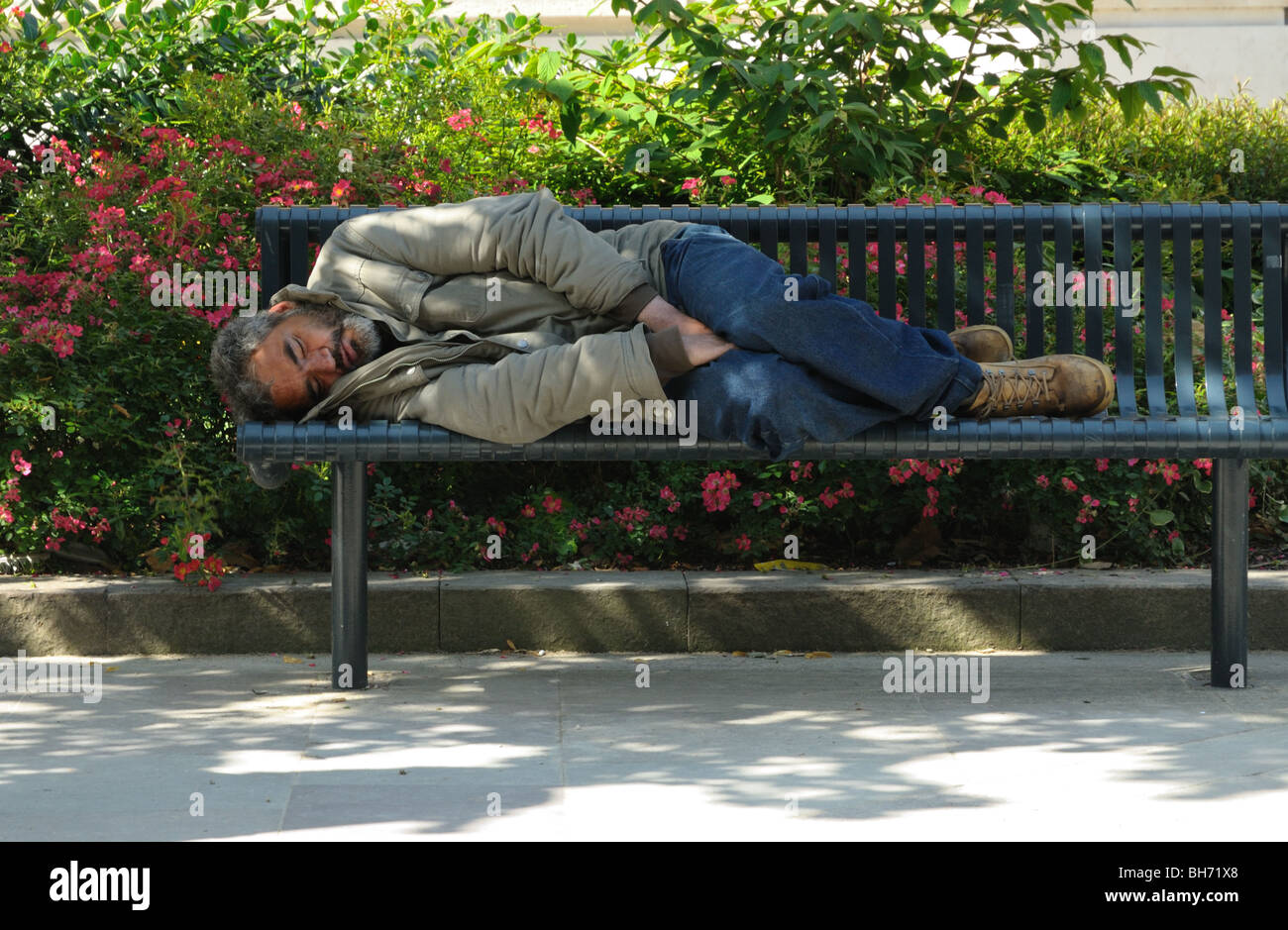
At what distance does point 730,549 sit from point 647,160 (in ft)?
4.72

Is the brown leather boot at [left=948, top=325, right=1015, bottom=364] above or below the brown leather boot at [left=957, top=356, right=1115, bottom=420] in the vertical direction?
above

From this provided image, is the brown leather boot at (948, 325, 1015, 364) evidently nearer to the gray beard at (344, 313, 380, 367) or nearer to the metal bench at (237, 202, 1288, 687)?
the metal bench at (237, 202, 1288, 687)

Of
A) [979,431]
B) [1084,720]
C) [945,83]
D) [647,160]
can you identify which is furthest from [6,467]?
[945,83]

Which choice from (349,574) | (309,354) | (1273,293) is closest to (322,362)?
(309,354)

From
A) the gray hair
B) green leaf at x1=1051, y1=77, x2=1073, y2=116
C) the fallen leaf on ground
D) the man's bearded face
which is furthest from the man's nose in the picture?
green leaf at x1=1051, y1=77, x2=1073, y2=116

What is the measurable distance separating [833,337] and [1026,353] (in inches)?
35.3

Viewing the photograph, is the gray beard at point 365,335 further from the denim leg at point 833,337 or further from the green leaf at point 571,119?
the green leaf at point 571,119

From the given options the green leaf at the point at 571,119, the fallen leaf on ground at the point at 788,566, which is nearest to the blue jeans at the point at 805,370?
the fallen leaf on ground at the point at 788,566

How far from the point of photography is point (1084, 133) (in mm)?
6102

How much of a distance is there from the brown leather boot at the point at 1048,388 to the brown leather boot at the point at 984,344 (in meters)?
0.17

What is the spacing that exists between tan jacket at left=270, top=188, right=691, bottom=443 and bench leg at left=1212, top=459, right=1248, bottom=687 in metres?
1.50

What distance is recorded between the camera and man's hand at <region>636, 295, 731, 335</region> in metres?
3.82

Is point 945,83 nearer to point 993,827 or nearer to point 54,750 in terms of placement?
point 993,827

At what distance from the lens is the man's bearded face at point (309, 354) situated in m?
3.78
